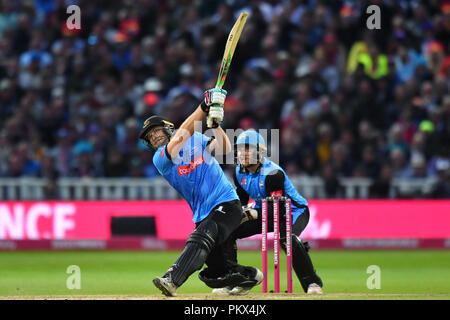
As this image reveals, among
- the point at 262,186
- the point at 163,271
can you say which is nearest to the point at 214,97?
the point at 262,186

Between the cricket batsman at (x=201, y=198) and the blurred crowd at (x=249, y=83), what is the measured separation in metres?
8.05

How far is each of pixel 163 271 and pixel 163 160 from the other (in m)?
4.71

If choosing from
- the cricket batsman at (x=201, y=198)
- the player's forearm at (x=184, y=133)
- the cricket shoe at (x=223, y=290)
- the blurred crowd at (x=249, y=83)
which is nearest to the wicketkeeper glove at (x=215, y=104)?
the player's forearm at (x=184, y=133)

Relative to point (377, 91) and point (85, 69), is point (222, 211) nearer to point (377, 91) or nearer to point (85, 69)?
point (377, 91)

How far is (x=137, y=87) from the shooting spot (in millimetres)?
18984

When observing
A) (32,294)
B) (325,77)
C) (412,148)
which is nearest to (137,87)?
(325,77)

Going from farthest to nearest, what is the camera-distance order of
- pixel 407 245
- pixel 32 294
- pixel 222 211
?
pixel 407 245 → pixel 32 294 → pixel 222 211

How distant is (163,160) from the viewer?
29.0ft

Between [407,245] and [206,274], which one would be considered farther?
[407,245]

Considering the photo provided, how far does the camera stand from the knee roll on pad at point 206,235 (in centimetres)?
877

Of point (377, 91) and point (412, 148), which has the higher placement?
point (377, 91)

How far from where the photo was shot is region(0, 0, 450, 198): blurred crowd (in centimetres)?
1745

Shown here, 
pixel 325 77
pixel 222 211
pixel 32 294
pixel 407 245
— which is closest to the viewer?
pixel 222 211

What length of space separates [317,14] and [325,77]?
1452 millimetres
